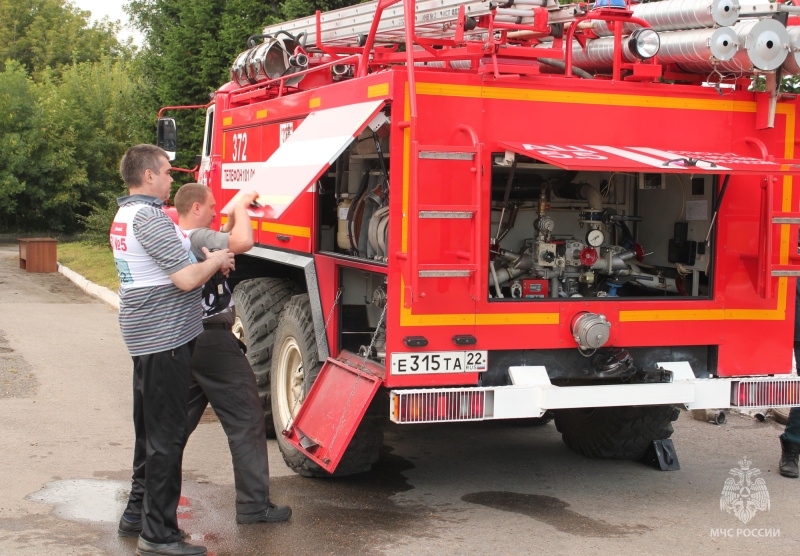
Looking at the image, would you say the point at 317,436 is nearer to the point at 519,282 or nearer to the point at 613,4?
the point at 519,282

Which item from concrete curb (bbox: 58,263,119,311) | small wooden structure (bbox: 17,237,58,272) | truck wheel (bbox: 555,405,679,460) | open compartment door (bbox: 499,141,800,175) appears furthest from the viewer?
small wooden structure (bbox: 17,237,58,272)

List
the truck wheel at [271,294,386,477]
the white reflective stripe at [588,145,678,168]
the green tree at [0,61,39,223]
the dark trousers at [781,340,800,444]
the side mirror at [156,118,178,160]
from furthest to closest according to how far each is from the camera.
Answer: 1. the green tree at [0,61,39,223]
2. the side mirror at [156,118,178,160]
3. the dark trousers at [781,340,800,444]
4. the truck wheel at [271,294,386,477]
5. the white reflective stripe at [588,145,678,168]

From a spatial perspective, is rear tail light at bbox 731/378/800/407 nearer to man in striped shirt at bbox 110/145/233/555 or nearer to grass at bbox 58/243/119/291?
man in striped shirt at bbox 110/145/233/555

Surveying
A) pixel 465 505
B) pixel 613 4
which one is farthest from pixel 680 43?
pixel 465 505

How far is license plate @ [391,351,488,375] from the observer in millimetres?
5223

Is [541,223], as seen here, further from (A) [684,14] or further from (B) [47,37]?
(B) [47,37]

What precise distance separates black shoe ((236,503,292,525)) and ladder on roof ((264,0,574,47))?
310 cm

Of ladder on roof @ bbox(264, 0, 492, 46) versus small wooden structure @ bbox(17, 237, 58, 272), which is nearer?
ladder on roof @ bbox(264, 0, 492, 46)

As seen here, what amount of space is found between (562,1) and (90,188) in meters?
25.5

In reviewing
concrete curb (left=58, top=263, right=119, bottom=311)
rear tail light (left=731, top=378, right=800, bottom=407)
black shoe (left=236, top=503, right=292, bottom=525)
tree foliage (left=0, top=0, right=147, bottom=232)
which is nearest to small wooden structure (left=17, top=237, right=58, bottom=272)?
concrete curb (left=58, top=263, right=119, bottom=311)

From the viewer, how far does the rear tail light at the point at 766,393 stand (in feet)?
18.6

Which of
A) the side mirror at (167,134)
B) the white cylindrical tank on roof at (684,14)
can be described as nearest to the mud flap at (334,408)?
the white cylindrical tank on roof at (684,14)

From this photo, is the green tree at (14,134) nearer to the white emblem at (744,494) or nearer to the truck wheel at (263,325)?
the truck wheel at (263,325)

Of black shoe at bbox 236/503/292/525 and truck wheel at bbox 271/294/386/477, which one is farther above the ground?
truck wheel at bbox 271/294/386/477
